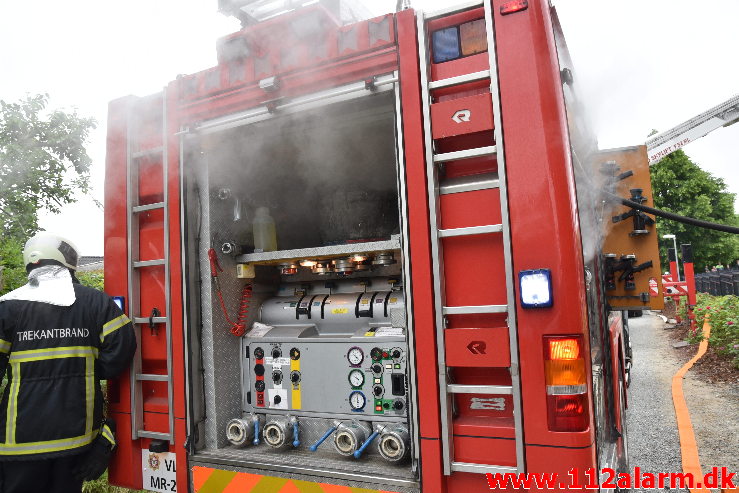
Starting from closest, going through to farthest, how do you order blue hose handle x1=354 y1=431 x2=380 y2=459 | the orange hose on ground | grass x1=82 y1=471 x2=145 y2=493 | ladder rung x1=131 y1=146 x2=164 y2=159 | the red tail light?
the red tail light
blue hose handle x1=354 y1=431 x2=380 y2=459
ladder rung x1=131 y1=146 x2=164 y2=159
grass x1=82 y1=471 x2=145 y2=493
the orange hose on ground

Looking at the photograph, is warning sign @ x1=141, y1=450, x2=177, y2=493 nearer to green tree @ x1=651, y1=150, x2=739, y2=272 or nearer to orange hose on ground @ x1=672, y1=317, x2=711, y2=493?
orange hose on ground @ x1=672, y1=317, x2=711, y2=493

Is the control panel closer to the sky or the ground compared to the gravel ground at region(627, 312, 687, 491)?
closer to the sky

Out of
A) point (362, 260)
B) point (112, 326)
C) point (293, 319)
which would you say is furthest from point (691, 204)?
point (112, 326)

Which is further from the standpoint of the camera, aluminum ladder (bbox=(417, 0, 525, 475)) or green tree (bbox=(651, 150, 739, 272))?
green tree (bbox=(651, 150, 739, 272))

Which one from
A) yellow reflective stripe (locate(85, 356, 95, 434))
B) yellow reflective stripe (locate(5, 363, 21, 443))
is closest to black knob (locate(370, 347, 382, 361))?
yellow reflective stripe (locate(85, 356, 95, 434))

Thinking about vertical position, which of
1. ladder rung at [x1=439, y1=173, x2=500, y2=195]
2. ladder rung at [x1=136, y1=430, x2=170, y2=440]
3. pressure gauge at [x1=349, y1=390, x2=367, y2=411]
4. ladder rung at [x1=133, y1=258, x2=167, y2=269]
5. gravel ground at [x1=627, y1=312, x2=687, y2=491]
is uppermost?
ladder rung at [x1=439, y1=173, x2=500, y2=195]

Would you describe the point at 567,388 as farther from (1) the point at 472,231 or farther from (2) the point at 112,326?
(2) the point at 112,326

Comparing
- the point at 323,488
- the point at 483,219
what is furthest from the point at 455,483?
the point at 483,219

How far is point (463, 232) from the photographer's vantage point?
87.3 inches

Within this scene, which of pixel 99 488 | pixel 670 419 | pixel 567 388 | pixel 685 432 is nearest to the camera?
pixel 567 388

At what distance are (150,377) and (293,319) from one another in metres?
0.97

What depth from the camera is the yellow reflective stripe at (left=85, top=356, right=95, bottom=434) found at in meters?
2.74

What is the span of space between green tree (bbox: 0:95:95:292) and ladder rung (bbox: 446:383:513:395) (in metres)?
6.23

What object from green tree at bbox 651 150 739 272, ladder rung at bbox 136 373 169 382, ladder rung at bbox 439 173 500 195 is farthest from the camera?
green tree at bbox 651 150 739 272
